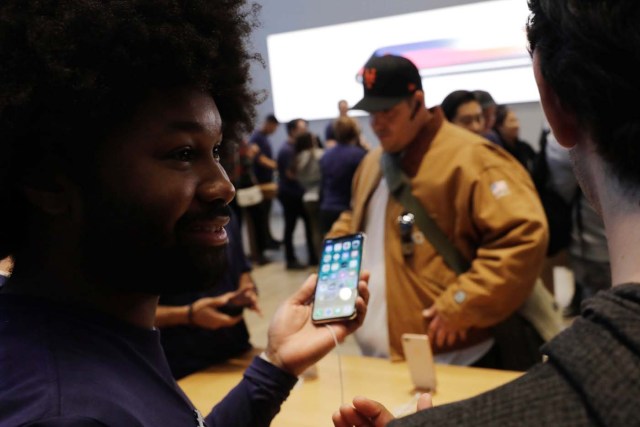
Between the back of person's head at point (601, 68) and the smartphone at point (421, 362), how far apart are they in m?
1.18

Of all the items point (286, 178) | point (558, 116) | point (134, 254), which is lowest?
point (286, 178)

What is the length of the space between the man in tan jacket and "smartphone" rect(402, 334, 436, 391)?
244 millimetres

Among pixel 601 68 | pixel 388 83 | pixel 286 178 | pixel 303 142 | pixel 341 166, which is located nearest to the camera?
Result: pixel 601 68

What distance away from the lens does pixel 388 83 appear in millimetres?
2123

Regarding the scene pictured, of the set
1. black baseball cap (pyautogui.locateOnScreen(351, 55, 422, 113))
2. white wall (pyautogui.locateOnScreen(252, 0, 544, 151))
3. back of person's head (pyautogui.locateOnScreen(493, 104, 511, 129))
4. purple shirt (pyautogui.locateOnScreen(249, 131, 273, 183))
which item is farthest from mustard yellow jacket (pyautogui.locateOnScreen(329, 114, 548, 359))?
purple shirt (pyautogui.locateOnScreen(249, 131, 273, 183))

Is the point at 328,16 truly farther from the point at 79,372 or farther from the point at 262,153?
the point at 79,372

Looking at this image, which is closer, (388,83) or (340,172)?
(388,83)

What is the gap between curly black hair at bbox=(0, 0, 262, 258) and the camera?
30.5 inches

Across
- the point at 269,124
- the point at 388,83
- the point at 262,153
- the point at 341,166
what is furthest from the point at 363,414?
the point at 269,124

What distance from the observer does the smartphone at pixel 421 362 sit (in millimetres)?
1649

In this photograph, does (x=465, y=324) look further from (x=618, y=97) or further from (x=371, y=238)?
(x=618, y=97)

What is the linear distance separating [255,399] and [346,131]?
11.7ft

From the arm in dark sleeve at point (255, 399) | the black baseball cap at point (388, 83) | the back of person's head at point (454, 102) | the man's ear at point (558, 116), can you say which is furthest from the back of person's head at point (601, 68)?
the back of person's head at point (454, 102)

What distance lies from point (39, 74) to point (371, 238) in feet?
4.74
